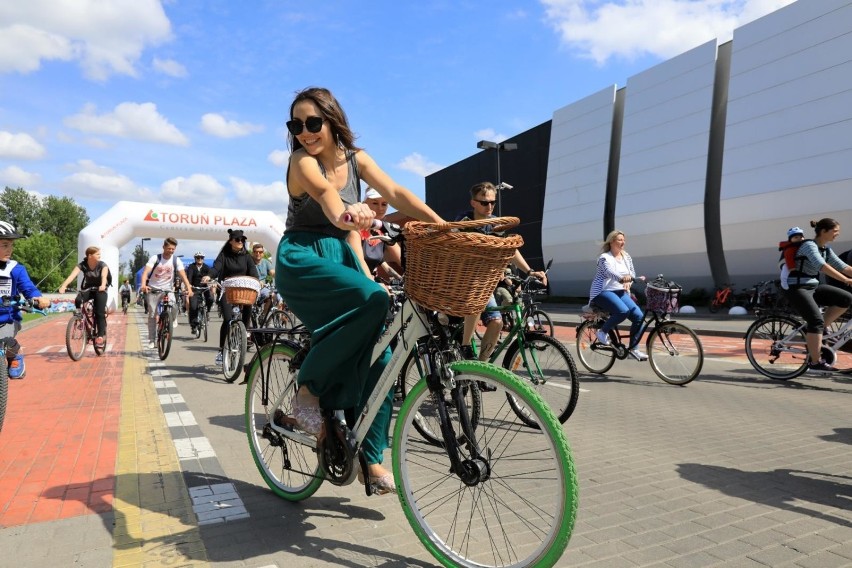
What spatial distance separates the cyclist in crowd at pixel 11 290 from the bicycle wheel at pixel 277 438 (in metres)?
2.73

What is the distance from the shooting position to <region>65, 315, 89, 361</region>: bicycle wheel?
9.63 metres

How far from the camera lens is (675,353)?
7.28 m

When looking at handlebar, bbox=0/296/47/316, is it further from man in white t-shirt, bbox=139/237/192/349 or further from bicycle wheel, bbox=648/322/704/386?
bicycle wheel, bbox=648/322/704/386

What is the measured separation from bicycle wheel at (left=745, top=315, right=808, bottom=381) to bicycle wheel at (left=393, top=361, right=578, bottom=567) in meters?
5.98

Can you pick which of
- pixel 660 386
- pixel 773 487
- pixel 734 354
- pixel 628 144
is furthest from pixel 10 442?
pixel 628 144

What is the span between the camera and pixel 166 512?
10.2 feet

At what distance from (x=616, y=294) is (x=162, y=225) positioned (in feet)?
74.4

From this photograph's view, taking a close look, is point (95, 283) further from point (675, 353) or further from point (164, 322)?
point (675, 353)

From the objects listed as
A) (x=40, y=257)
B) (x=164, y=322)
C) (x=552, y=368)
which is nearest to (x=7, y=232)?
(x=164, y=322)

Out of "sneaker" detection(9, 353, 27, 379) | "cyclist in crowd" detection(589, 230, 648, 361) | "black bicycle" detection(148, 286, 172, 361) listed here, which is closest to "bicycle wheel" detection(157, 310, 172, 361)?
"black bicycle" detection(148, 286, 172, 361)

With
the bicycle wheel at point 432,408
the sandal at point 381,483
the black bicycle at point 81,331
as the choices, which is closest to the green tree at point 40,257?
the black bicycle at point 81,331

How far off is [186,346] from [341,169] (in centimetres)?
1056

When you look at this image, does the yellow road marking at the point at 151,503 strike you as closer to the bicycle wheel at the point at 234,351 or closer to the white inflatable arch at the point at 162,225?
the bicycle wheel at the point at 234,351

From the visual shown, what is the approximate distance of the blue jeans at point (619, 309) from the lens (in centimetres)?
741
